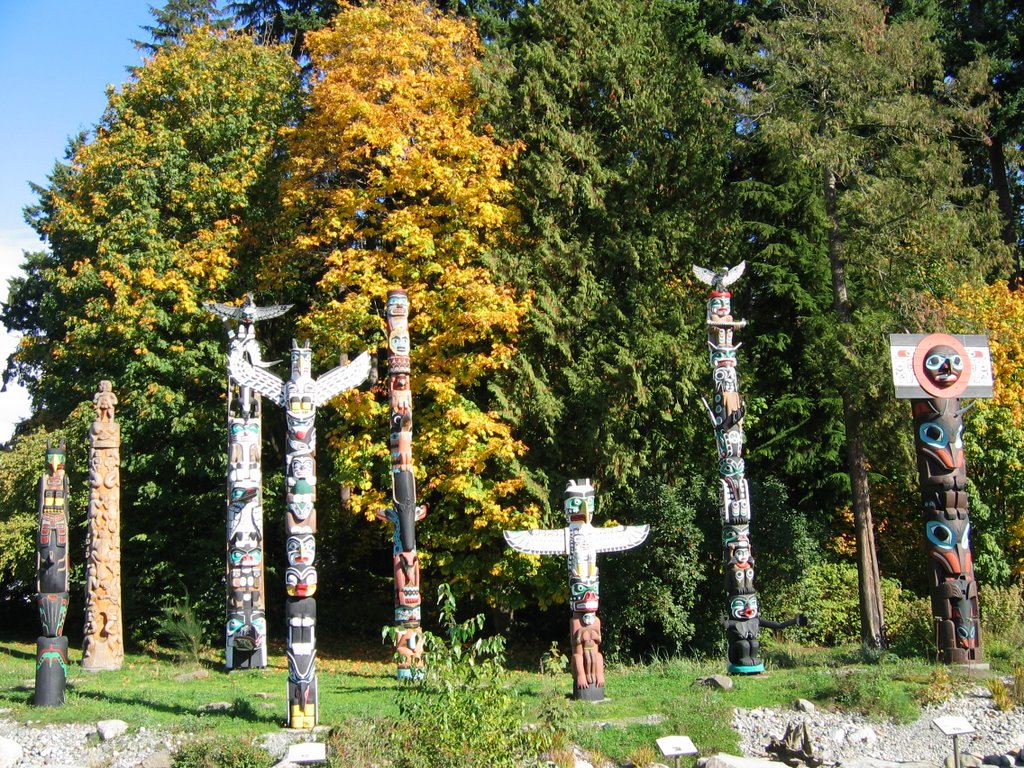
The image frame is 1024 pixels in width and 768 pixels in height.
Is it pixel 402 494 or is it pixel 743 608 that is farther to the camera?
pixel 402 494

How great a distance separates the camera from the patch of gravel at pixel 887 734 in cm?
1111

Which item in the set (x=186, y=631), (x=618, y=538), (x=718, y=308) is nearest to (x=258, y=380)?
(x=618, y=538)

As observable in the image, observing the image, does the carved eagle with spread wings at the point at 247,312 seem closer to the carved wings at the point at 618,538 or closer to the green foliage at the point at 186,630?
the green foliage at the point at 186,630

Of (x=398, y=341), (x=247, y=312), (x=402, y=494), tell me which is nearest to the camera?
(x=402, y=494)

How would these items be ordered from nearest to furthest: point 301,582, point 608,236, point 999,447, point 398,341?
point 301,582 < point 398,341 < point 999,447 < point 608,236

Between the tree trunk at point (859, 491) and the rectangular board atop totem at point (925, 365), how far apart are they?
9.87 ft

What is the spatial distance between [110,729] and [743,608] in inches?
342

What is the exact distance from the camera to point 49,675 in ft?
41.6

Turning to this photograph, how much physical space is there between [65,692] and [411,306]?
9.45 meters

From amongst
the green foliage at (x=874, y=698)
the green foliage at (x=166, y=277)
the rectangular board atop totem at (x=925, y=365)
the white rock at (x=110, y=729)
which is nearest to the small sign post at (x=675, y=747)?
the green foliage at (x=874, y=698)

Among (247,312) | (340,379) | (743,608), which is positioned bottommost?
(743,608)

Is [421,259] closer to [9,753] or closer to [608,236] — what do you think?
[608,236]

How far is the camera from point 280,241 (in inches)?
908

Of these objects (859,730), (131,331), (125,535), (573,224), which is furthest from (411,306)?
(859,730)
